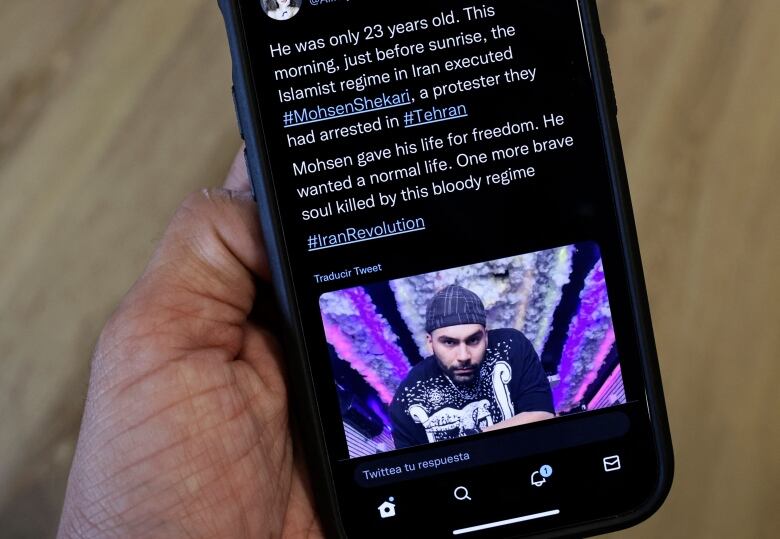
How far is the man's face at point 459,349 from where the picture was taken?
36 centimetres

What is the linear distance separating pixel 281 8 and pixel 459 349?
161 millimetres

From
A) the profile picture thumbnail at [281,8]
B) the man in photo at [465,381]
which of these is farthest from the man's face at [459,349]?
the profile picture thumbnail at [281,8]

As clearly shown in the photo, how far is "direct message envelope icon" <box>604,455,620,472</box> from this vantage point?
369mm

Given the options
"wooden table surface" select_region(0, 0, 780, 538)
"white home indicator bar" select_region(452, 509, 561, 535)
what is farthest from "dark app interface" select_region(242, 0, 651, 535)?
"wooden table surface" select_region(0, 0, 780, 538)

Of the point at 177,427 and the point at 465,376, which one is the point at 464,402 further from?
the point at 177,427

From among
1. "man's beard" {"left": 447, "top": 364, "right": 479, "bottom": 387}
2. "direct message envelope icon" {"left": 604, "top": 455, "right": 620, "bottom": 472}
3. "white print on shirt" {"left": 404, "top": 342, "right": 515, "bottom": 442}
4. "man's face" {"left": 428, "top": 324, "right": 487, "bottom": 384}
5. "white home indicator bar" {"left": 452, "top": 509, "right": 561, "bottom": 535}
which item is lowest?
"white home indicator bar" {"left": 452, "top": 509, "right": 561, "bottom": 535}

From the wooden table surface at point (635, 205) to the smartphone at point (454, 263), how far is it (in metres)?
0.11

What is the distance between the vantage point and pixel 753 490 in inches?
18.2

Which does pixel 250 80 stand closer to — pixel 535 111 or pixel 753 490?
pixel 535 111

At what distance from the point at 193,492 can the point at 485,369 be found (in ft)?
0.43

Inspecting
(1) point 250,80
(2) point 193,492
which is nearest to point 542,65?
(1) point 250,80

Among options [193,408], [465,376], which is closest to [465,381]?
[465,376]

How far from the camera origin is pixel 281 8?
0.35 meters

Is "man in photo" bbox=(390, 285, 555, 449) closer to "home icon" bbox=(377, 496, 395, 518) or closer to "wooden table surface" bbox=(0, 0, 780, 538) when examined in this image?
"home icon" bbox=(377, 496, 395, 518)
